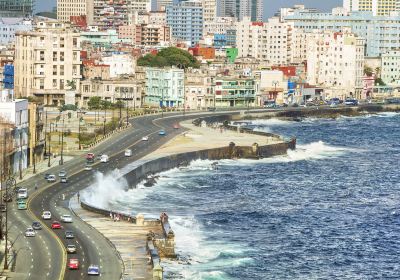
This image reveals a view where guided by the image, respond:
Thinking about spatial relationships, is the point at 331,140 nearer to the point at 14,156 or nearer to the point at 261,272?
the point at 14,156

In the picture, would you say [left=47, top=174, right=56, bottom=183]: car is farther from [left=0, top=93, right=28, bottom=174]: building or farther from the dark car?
the dark car

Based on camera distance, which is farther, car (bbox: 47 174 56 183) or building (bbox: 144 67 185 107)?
building (bbox: 144 67 185 107)

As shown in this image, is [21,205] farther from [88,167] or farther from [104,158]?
[104,158]

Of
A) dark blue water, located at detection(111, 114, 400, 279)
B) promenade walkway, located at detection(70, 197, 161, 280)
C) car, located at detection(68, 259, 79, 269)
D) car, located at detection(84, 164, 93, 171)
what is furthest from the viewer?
car, located at detection(84, 164, 93, 171)

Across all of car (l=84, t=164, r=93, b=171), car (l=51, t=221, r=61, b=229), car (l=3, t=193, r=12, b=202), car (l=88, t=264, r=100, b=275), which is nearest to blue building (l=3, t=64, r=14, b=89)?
car (l=84, t=164, r=93, b=171)

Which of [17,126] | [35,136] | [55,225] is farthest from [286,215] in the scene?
[35,136]

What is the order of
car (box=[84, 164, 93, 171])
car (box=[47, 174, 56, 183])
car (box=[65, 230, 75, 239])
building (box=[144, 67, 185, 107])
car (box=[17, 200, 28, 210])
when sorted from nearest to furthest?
car (box=[65, 230, 75, 239]) → car (box=[17, 200, 28, 210]) → car (box=[47, 174, 56, 183]) → car (box=[84, 164, 93, 171]) → building (box=[144, 67, 185, 107])

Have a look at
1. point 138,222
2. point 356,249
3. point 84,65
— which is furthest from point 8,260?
point 84,65
